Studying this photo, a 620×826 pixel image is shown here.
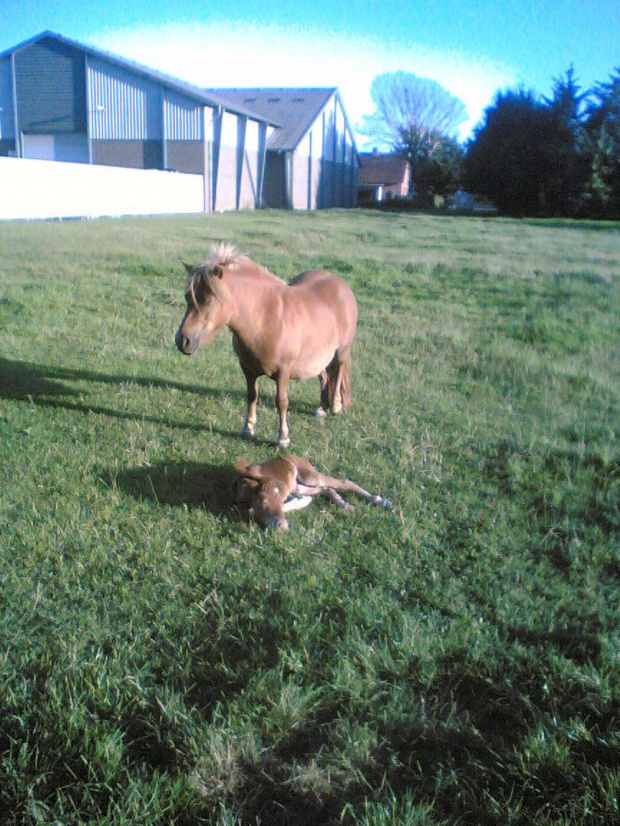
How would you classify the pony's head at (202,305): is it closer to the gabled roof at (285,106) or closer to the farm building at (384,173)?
the gabled roof at (285,106)

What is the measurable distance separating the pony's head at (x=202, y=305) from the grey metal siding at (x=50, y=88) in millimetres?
39080

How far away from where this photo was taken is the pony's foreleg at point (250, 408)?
20.5 feet

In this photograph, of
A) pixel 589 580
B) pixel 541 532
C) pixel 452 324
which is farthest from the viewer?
pixel 452 324

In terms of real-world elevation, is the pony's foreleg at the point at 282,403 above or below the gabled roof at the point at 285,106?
below

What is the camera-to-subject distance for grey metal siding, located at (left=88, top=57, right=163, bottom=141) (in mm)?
38375

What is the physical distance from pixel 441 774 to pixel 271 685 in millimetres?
807

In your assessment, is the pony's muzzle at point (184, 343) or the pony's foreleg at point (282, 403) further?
the pony's foreleg at point (282, 403)

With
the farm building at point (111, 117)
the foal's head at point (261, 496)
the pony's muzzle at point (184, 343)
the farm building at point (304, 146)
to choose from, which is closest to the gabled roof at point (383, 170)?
the farm building at point (304, 146)

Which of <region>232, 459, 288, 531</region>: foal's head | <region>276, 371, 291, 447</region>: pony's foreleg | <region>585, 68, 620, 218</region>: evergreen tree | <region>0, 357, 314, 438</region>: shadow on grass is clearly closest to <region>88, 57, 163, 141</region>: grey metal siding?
<region>585, 68, 620, 218</region>: evergreen tree

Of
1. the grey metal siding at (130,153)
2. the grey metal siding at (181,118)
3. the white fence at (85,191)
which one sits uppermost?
the grey metal siding at (181,118)

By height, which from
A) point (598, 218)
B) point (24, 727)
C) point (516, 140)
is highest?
point (516, 140)

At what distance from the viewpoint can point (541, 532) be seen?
4.58m

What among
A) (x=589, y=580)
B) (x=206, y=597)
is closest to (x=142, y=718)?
(x=206, y=597)

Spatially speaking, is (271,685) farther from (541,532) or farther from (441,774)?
(541,532)
